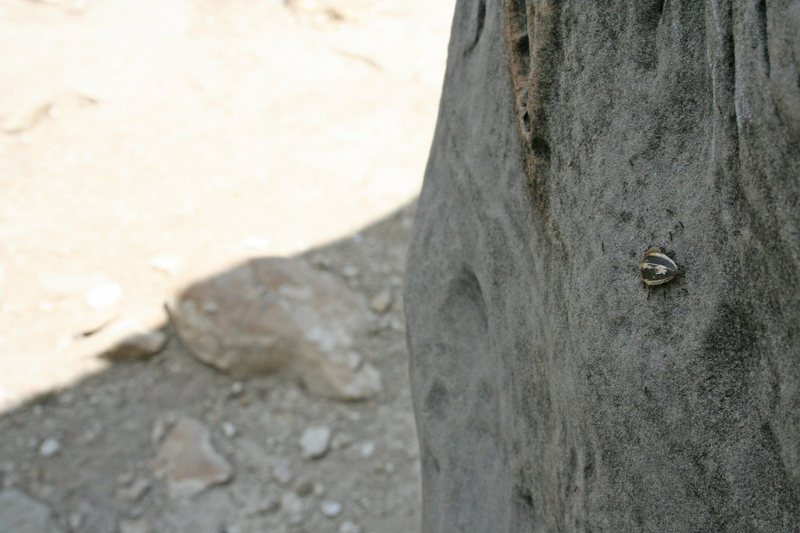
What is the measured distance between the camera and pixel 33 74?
138 inches

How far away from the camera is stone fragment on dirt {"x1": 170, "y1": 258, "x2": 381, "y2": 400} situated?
2.51m

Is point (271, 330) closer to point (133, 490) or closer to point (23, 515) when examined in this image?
point (133, 490)

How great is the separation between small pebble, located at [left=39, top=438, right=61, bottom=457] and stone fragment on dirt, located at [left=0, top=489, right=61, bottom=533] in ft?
0.47

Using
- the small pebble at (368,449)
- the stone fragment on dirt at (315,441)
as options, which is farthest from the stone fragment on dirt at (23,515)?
the small pebble at (368,449)

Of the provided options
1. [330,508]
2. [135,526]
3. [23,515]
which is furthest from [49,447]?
[330,508]

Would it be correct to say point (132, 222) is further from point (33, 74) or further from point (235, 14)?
point (235, 14)

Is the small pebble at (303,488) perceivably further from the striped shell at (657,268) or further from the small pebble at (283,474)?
the striped shell at (657,268)

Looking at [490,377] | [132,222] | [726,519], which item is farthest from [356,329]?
[726,519]

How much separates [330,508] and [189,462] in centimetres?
48

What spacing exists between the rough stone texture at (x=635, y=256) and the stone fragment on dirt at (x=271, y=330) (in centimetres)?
130

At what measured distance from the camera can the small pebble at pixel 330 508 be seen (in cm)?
227

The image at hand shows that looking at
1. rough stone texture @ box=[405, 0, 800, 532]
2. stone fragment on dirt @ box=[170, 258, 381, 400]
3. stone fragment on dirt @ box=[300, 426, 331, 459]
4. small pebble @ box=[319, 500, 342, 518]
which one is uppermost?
rough stone texture @ box=[405, 0, 800, 532]

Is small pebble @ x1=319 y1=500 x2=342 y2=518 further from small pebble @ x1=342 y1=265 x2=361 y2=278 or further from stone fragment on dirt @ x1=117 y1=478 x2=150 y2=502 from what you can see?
small pebble @ x1=342 y1=265 x2=361 y2=278

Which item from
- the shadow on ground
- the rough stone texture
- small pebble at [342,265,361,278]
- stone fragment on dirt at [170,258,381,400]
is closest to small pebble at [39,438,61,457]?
the shadow on ground
